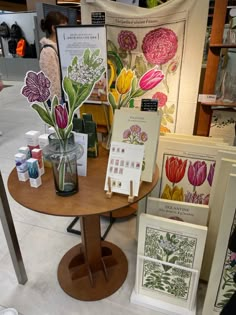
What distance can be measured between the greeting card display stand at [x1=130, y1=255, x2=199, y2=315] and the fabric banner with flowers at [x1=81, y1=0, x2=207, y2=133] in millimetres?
1027

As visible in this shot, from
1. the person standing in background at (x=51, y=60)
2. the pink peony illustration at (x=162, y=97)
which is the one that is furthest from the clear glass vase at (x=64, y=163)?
the person standing in background at (x=51, y=60)

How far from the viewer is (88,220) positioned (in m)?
1.33

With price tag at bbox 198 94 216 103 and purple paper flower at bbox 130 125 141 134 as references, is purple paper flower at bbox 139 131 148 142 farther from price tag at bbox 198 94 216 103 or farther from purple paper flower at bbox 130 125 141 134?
price tag at bbox 198 94 216 103

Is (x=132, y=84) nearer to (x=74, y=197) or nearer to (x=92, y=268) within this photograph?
(x=74, y=197)

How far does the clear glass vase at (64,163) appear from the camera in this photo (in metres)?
1.01

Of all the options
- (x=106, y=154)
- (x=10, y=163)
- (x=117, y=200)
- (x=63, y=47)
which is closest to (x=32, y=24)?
(x=10, y=163)

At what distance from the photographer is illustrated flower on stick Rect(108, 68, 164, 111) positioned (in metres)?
1.08

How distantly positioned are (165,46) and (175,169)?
90 cm

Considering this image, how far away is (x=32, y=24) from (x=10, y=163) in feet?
19.9

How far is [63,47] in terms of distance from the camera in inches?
66.4

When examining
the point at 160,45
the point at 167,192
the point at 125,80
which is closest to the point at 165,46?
the point at 160,45

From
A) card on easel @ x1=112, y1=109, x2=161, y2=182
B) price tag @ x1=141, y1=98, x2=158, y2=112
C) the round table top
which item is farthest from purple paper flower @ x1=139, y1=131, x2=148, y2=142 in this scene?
the round table top

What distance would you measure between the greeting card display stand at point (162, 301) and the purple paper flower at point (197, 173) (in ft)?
1.65

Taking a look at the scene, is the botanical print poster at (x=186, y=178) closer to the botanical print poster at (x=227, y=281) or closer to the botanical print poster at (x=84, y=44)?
the botanical print poster at (x=227, y=281)
